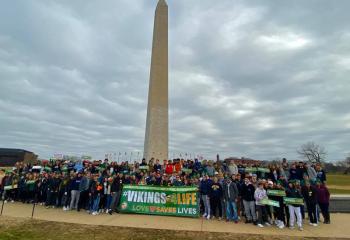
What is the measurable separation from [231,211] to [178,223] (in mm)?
2577

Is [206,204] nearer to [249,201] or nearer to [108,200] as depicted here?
[249,201]

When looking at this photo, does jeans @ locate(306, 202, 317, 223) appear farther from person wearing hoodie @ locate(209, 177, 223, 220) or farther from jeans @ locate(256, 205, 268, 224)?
person wearing hoodie @ locate(209, 177, 223, 220)

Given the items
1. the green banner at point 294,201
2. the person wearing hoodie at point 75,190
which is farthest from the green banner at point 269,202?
the person wearing hoodie at point 75,190

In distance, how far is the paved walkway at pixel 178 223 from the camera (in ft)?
31.6

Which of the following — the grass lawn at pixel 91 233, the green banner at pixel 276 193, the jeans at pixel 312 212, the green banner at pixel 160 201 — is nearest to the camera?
the grass lawn at pixel 91 233

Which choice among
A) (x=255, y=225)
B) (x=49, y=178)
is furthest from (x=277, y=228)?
(x=49, y=178)

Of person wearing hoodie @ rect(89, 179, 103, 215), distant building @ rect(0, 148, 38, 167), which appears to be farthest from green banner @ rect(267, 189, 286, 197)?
distant building @ rect(0, 148, 38, 167)

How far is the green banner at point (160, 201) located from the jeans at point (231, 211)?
1403 millimetres

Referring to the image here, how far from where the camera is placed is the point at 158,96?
834 inches

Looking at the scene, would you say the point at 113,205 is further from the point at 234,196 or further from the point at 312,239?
the point at 312,239

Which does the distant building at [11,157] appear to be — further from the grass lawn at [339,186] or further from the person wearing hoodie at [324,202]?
the person wearing hoodie at [324,202]

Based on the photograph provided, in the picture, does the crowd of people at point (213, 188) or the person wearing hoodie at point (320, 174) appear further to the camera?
the person wearing hoodie at point (320, 174)

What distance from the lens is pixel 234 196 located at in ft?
38.2

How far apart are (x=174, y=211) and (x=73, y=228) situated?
458 centimetres
